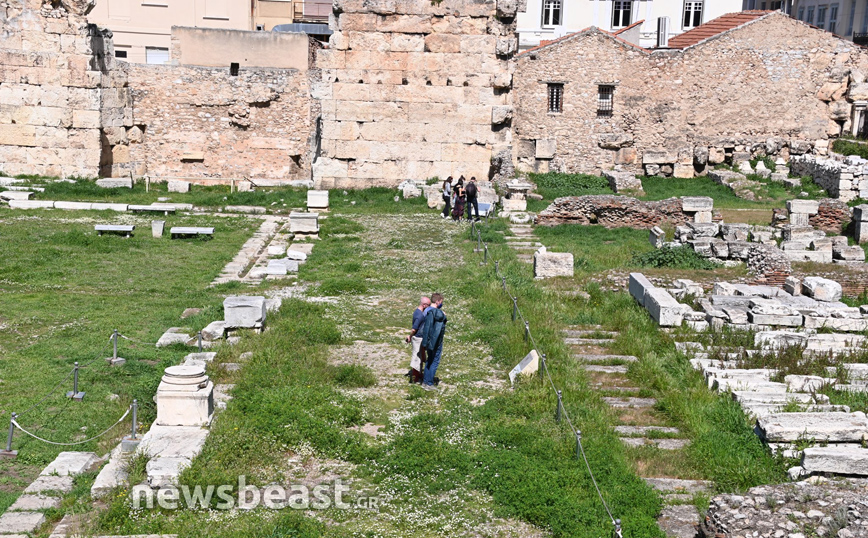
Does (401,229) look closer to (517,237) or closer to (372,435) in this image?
(517,237)

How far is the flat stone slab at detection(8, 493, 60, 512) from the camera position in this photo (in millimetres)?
8617

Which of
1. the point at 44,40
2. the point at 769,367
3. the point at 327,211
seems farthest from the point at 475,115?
the point at 769,367

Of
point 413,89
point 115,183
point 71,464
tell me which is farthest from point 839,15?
point 71,464

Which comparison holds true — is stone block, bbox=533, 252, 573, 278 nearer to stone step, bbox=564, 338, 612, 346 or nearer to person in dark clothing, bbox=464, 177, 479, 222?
stone step, bbox=564, 338, 612, 346

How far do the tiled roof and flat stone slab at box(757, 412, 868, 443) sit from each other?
23440 millimetres

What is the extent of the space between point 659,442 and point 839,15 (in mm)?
45435

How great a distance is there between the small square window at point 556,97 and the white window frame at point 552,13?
13.0 meters

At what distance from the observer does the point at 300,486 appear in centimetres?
921

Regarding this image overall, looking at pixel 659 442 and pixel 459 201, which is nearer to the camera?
pixel 659 442

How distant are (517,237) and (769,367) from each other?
387 inches

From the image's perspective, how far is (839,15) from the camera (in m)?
49.6

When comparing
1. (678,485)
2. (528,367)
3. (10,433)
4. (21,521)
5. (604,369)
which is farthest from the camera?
(604,369)

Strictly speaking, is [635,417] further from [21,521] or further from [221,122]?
[221,122]

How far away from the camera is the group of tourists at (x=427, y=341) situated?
1182cm
